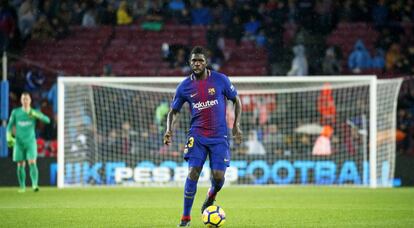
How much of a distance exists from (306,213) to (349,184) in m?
8.64

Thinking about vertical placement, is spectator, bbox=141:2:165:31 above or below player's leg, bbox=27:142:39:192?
above

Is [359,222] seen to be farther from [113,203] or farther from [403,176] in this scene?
[403,176]

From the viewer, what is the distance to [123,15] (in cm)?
2712

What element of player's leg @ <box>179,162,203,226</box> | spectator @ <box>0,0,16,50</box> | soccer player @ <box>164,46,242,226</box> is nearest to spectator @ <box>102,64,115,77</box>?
spectator @ <box>0,0,16,50</box>

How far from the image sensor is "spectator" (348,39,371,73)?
82.3 ft

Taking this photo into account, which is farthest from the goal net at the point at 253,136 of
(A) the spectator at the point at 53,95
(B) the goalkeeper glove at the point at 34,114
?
(B) the goalkeeper glove at the point at 34,114

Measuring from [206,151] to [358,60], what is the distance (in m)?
16.2

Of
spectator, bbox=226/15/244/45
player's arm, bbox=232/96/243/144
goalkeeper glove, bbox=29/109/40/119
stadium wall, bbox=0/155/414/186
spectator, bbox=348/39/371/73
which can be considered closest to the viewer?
player's arm, bbox=232/96/243/144

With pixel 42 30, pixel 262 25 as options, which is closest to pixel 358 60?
pixel 262 25

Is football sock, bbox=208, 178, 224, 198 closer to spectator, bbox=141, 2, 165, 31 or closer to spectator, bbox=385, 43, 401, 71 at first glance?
spectator, bbox=385, 43, 401, 71

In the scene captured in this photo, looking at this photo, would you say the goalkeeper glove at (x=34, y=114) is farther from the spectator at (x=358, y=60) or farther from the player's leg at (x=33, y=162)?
the spectator at (x=358, y=60)

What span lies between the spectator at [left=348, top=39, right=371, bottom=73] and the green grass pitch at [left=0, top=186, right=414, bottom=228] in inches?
300

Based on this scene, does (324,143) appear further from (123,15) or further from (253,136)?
(123,15)

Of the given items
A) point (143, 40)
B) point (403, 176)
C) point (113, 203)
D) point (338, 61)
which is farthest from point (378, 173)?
point (143, 40)
